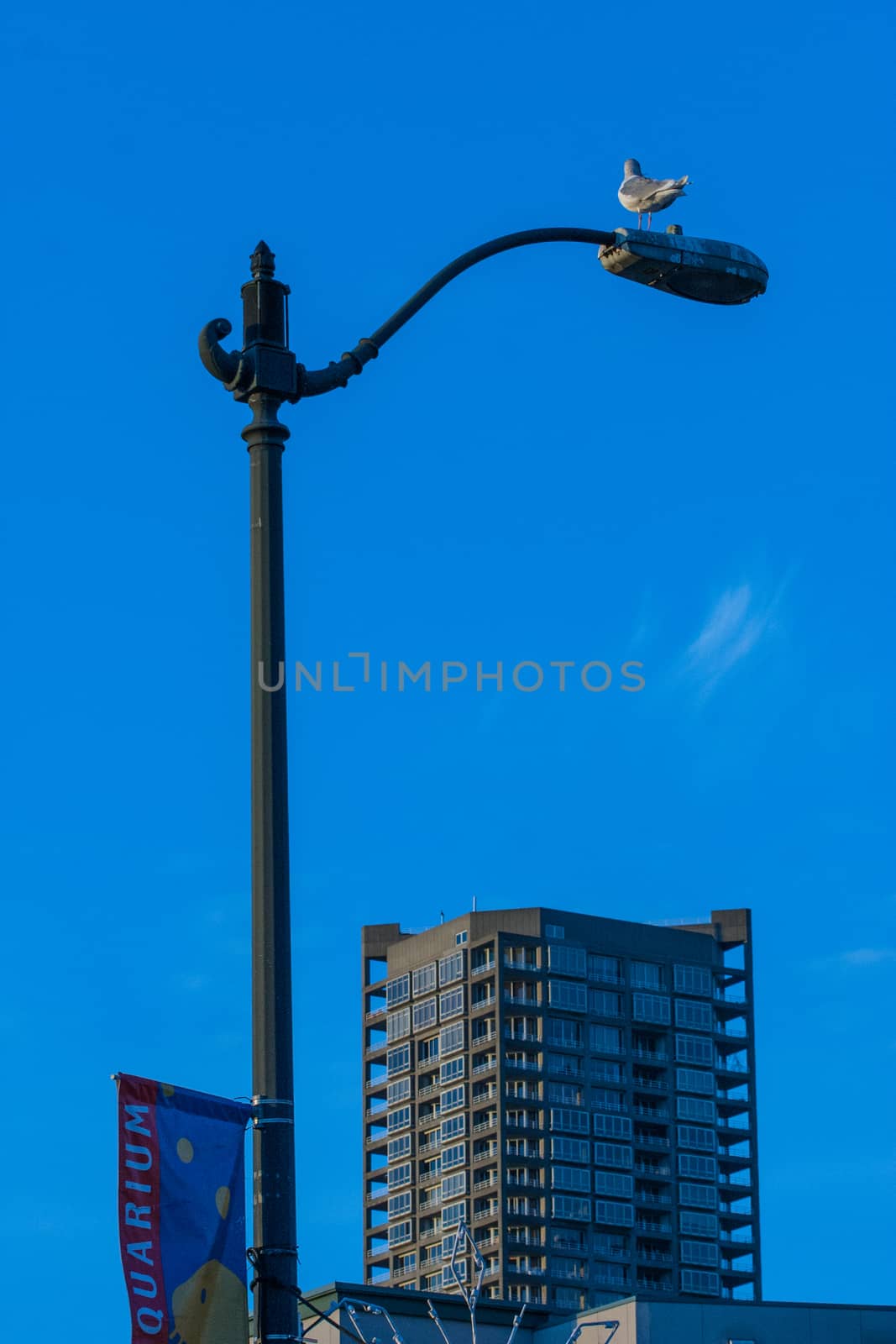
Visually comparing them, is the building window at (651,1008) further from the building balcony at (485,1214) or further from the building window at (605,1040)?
the building balcony at (485,1214)

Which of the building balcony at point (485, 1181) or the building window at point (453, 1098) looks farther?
the building window at point (453, 1098)

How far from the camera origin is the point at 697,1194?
18488 cm

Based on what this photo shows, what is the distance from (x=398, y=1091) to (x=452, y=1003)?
9728 millimetres

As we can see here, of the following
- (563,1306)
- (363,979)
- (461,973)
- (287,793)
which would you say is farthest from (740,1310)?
(363,979)

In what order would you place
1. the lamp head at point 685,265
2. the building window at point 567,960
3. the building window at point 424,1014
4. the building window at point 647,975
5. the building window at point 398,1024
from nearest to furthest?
the lamp head at point 685,265 < the building window at point 567,960 < the building window at point 647,975 < the building window at point 424,1014 < the building window at point 398,1024

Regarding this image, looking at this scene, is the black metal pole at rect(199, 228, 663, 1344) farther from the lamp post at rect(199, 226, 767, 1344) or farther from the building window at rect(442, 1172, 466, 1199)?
the building window at rect(442, 1172, 466, 1199)

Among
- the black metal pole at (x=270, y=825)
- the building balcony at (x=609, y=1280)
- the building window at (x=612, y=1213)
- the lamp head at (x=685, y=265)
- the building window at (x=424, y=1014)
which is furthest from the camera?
the building window at (x=424, y=1014)

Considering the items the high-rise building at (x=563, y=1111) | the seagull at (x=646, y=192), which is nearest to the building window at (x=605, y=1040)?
the high-rise building at (x=563, y=1111)

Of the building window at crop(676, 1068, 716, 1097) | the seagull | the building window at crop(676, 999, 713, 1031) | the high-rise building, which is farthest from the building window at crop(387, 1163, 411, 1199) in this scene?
the seagull

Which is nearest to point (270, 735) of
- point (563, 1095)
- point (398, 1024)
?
point (563, 1095)

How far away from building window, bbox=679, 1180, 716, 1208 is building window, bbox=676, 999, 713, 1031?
11773 mm

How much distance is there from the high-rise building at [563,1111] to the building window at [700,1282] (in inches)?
5.4

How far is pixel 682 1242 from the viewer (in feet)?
600

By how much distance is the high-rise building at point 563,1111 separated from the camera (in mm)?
177250
